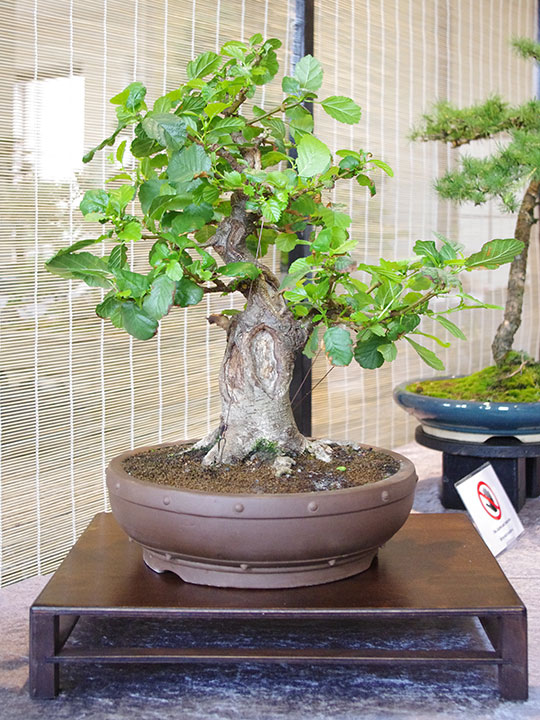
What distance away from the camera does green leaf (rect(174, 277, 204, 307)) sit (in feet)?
3.67

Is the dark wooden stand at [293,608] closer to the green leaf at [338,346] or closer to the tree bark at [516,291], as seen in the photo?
the green leaf at [338,346]

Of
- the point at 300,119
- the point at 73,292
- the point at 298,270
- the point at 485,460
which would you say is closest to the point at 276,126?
the point at 300,119

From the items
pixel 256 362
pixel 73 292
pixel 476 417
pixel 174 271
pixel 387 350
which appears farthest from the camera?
pixel 476 417

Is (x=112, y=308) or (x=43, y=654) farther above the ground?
(x=112, y=308)

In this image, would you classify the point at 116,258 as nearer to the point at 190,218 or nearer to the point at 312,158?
the point at 190,218

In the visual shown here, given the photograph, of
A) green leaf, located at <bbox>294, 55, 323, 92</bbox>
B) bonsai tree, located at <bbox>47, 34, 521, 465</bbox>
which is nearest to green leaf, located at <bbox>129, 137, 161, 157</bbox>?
bonsai tree, located at <bbox>47, 34, 521, 465</bbox>

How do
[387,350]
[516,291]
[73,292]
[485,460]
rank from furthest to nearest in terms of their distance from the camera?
[516,291]
[485,460]
[73,292]
[387,350]

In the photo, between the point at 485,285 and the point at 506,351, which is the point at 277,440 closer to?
the point at 506,351

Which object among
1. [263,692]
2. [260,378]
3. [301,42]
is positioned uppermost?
[301,42]

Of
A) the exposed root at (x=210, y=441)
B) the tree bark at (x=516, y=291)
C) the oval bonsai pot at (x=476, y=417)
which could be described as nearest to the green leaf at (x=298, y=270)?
the exposed root at (x=210, y=441)

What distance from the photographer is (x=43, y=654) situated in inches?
41.5

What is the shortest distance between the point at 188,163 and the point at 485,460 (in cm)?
132

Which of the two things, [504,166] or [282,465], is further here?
[504,166]

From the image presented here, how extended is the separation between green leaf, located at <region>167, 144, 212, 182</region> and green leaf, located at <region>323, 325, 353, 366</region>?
26 cm
